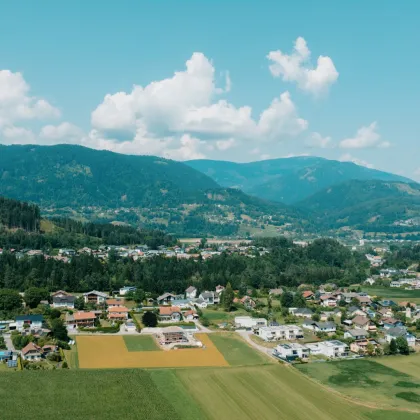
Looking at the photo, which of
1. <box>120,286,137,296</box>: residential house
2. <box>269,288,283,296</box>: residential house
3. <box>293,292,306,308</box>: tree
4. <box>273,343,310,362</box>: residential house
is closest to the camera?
<box>273,343,310,362</box>: residential house

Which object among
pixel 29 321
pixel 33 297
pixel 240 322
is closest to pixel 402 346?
pixel 240 322

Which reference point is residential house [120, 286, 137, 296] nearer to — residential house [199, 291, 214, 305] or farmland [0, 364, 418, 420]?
residential house [199, 291, 214, 305]

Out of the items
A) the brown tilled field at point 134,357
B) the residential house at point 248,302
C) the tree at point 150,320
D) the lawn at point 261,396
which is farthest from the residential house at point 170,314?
the lawn at point 261,396

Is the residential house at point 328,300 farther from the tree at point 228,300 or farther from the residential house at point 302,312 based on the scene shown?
the tree at point 228,300

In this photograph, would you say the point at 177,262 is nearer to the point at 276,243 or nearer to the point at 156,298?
the point at 156,298

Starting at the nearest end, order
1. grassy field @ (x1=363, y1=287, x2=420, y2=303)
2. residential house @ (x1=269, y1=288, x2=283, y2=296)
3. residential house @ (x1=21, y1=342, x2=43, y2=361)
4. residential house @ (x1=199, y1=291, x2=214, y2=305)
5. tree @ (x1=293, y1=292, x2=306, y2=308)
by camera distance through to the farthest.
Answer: residential house @ (x1=21, y1=342, x2=43, y2=361)
tree @ (x1=293, y1=292, x2=306, y2=308)
residential house @ (x1=199, y1=291, x2=214, y2=305)
grassy field @ (x1=363, y1=287, x2=420, y2=303)
residential house @ (x1=269, y1=288, x2=283, y2=296)

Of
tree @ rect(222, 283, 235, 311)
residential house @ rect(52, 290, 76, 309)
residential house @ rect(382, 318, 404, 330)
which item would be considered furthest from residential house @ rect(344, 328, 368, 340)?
residential house @ rect(52, 290, 76, 309)

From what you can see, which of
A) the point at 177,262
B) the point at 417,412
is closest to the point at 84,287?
the point at 177,262
